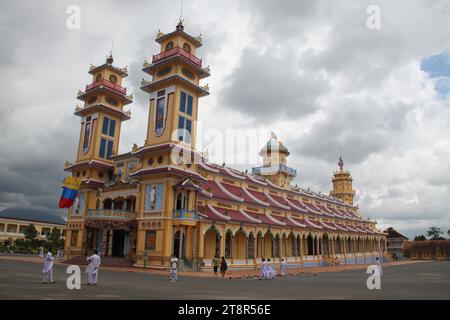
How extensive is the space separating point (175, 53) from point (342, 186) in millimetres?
63503

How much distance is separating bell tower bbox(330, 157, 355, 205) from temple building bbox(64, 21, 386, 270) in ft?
114

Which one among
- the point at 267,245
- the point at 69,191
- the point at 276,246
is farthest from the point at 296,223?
the point at 69,191

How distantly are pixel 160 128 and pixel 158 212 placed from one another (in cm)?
857

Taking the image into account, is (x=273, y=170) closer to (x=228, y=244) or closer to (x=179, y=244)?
(x=228, y=244)

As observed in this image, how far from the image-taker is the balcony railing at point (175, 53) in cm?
3600

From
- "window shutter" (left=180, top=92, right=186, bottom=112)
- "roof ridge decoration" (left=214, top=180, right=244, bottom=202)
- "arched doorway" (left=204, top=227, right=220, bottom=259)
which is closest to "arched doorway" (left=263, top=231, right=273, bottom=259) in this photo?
"roof ridge decoration" (left=214, top=180, right=244, bottom=202)

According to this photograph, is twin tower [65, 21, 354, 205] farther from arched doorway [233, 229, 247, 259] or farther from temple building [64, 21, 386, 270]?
arched doorway [233, 229, 247, 259]

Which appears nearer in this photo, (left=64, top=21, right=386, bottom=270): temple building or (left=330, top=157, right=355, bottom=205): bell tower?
(left=64, top=21, right=386, bottom=270): temple building

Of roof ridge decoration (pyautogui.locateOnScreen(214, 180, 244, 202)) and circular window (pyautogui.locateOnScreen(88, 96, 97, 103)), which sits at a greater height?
circular window (pyautogui.locateOnScreen(88, 96, 97, 103))

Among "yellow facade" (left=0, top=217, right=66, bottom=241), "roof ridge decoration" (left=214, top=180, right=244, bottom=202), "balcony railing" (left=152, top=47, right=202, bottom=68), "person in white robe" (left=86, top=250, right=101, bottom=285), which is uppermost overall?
"balcony railing" (left=152, top=47, right=202, bottom=68)

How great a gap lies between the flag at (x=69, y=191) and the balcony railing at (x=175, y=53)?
51.3ft

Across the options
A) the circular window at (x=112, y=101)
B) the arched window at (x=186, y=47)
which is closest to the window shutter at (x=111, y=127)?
the circular window at (x=112, y=101)

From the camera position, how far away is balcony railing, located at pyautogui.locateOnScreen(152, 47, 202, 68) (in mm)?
36000
